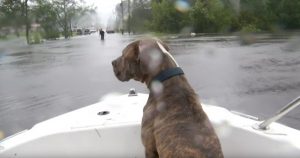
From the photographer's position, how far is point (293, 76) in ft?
42.6

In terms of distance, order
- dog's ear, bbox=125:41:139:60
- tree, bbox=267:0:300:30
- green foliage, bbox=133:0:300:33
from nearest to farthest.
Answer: dog's ear, bbox=125:41:139:60 < green foliage, bbox=133:0:300:33 < tree, bbox=267:0:300:30

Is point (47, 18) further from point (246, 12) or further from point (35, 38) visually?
point (246, 12)

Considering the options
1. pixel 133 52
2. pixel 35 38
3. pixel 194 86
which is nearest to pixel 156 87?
pixel 133 52

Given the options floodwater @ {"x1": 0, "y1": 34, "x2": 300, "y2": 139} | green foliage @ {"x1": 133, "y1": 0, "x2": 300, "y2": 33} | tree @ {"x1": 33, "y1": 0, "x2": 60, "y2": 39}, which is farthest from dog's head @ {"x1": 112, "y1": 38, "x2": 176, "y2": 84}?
tree @ {"x1": 33, "y1": 0, "x2": 60, "y2": 39}

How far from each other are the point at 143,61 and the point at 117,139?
1.89 ft

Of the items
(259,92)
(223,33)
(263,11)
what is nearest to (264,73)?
(259,92)

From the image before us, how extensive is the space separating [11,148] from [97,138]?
1.96 feet

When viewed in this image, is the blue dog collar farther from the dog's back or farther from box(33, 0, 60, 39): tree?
box(33, 0, 60, 39): tree

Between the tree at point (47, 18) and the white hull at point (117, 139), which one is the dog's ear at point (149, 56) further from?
the tree at point (47, 18)

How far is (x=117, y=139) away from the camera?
3.16m

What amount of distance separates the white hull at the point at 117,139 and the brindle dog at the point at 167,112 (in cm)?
33

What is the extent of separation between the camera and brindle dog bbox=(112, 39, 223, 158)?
256 centimetres

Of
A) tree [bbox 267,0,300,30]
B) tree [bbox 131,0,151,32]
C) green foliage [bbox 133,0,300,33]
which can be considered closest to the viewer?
tree [bbox 131,0,151,32]

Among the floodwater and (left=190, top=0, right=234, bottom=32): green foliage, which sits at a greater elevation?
(left=190, top=0, right=234, bottom=32): green foliage
